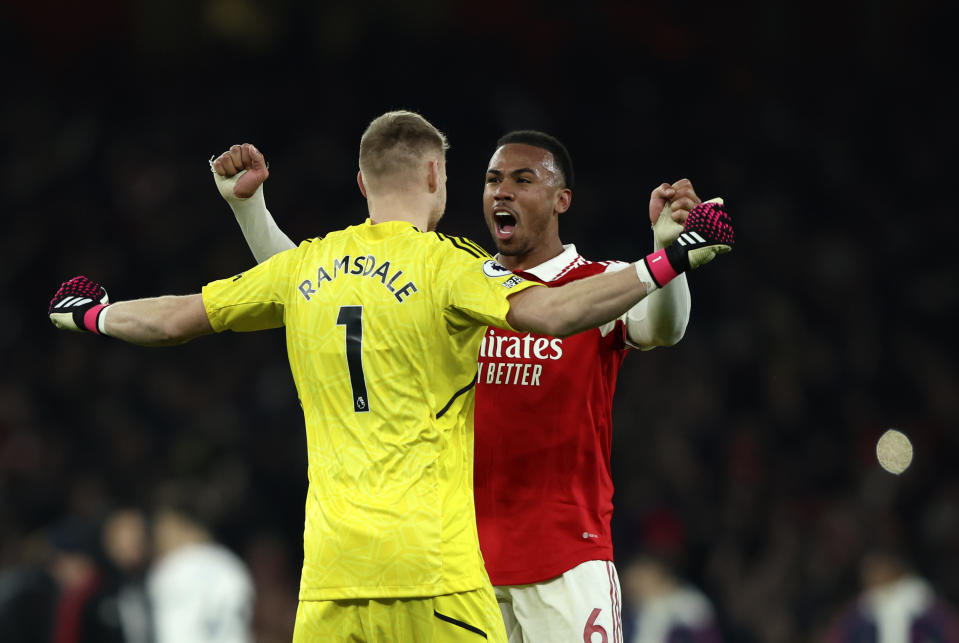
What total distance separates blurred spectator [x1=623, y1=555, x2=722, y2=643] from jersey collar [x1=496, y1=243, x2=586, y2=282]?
17.9 feet

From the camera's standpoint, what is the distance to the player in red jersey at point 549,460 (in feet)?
15.0

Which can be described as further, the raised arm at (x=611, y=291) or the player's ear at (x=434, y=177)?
the player's ear at (x=434, y=177)

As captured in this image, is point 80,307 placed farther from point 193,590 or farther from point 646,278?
point 193,590

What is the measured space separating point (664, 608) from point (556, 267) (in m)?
5.64

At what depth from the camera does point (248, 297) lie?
12.8 feet

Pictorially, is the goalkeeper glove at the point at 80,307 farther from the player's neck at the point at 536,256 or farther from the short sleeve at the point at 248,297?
the player's neck at the point at 536,256

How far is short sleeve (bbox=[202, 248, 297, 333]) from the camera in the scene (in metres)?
3.91

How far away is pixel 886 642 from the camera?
9.00 meters

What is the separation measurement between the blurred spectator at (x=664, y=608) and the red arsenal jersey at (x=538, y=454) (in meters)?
5.40

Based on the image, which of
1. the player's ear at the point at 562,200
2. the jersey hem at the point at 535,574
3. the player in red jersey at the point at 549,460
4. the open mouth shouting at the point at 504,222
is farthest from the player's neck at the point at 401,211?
the jersey hem at the point at 535,574

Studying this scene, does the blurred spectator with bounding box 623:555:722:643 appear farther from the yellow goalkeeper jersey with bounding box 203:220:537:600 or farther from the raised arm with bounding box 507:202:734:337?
the raised arm with bounding box 507:202:734:337

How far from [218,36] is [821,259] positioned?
746 cm

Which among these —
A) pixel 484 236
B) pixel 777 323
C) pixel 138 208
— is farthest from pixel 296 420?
pixel 777 323

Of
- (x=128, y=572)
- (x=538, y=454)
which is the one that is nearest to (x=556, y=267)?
(x=538, y=454)
